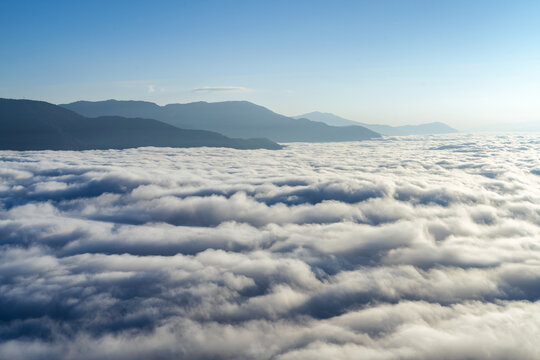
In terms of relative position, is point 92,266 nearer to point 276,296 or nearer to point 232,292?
point 232,292

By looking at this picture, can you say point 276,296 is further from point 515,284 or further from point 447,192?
point 447,192

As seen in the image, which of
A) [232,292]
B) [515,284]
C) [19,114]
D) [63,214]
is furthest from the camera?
[19,114]

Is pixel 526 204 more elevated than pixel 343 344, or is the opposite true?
pixel 526 204

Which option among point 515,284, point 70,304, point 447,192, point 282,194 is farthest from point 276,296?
point 447,192

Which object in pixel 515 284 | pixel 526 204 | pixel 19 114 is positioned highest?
pixel 19 114

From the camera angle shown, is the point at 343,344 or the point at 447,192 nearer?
the point at 343,344

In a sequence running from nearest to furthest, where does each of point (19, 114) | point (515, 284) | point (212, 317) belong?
point (212, 317) < point (515, 284) < point (19, 114)

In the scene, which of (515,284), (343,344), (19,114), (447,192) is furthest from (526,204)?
(19,114)

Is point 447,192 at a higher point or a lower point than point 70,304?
higher

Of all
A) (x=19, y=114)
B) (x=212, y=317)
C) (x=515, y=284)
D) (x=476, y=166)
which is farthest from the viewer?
(x=19, y=114)
